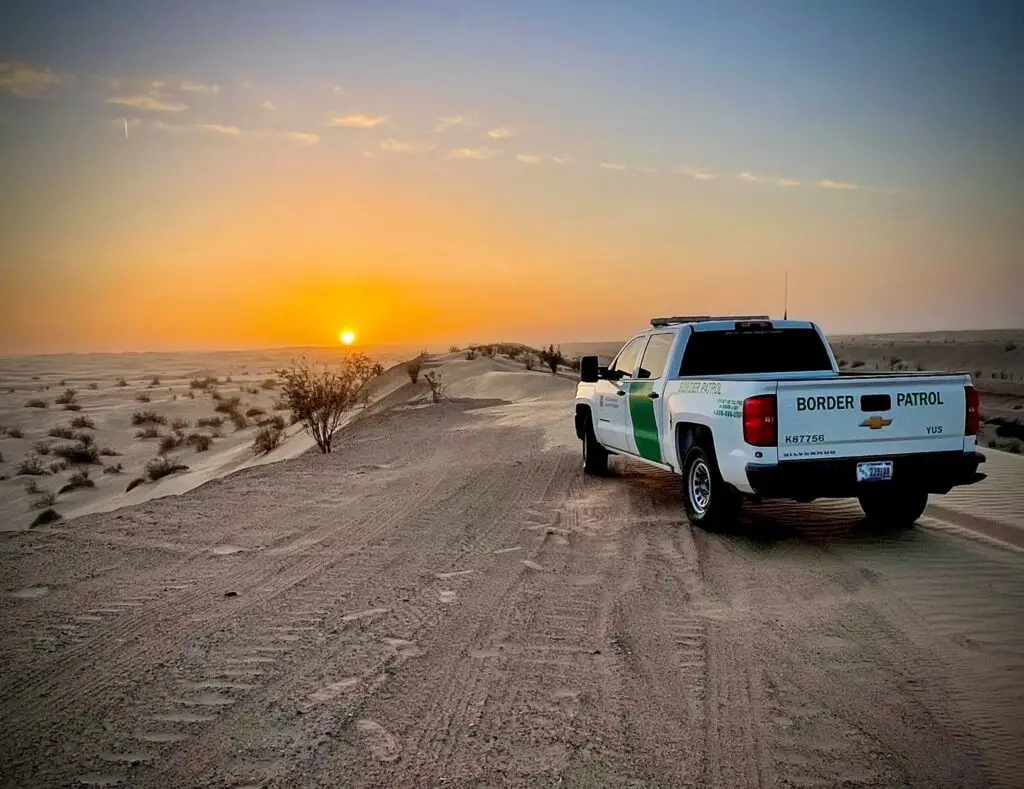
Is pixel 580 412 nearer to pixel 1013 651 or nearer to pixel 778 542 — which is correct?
pixel 778 542

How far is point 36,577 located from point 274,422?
18474 millimetres

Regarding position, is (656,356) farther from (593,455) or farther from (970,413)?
(970,413)

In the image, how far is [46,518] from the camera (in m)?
14.9

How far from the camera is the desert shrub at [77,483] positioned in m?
18.0

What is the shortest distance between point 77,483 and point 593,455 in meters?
12.0

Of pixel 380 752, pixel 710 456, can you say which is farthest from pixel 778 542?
pixel 380 752

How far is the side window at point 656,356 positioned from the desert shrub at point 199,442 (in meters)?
17.2

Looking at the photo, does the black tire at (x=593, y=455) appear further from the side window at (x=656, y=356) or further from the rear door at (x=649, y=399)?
the side window at (x=656, y=356)

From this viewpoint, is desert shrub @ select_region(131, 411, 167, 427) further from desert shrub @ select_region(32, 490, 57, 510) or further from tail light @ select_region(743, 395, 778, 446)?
tail light @ select_region(743, 395, 778, 446)

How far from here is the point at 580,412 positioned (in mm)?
13016

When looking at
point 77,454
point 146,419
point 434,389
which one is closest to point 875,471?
point 77,454

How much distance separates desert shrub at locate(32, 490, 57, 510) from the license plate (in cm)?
1467

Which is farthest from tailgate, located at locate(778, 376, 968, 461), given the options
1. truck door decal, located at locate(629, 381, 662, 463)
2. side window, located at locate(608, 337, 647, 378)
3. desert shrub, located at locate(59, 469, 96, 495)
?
desert shrub, located at locate(59, 469, 96, 495)

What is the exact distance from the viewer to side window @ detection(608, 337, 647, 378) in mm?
10914
